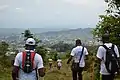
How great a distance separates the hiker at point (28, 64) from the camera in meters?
6.21

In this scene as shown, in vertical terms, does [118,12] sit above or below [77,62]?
above

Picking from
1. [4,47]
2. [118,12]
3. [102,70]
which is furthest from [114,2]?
[4,47]

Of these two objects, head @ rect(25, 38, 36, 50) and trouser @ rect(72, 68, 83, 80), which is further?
trouser @ rect(72, 68, 83, 80)

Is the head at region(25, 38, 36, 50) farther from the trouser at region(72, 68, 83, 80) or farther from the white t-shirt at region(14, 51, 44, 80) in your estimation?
the trouser at region(72, 68, 83, 80)

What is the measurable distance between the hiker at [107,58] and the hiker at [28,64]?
1.70 meters

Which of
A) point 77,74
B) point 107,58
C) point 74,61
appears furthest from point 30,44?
point 77,74

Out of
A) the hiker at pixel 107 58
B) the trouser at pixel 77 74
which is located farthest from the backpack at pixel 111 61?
the trouser at pixel 77 74

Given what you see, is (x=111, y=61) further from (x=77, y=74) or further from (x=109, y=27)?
(x=109, y=27)

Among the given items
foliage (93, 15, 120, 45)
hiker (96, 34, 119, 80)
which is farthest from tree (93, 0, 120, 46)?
hiker (96, 34, 119, 80)

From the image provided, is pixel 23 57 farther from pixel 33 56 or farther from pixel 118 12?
pixel 118 12

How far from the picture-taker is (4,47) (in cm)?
3553

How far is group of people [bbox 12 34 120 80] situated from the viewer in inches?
245

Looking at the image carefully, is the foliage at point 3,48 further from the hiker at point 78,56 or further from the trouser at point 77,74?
the hiker at point 78,56

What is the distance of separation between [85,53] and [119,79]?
4.58 metres
